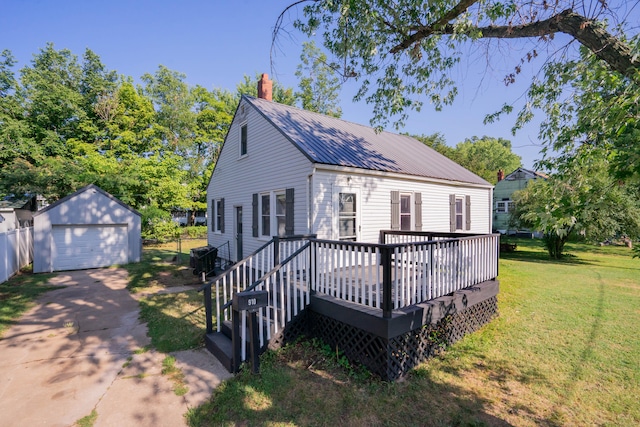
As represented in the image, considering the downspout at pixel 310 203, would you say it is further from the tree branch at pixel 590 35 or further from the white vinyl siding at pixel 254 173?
the tree branch at pixel 590 35

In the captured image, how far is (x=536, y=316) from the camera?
20.9ft

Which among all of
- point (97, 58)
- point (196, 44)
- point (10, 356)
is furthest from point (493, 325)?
point (97, 58)

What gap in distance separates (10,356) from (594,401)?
826 centimetres

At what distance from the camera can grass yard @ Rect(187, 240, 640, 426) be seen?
10.7 feet

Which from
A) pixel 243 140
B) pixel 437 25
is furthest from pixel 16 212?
pixel 437 25

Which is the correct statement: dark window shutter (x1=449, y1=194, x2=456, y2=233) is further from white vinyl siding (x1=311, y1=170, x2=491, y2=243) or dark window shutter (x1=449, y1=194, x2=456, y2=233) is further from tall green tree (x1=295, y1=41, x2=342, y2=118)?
tall green tree (x1=295, y1=41, x2=342, y2=118)

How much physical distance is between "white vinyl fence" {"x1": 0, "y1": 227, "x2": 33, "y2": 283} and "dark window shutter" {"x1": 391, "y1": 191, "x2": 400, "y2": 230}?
12.5m

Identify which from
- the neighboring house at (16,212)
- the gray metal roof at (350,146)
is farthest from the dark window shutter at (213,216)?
the neighboring house at (16,212)

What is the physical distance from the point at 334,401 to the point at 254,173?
8.09 m

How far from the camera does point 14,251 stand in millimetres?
10828

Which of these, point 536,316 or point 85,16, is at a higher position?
point 85,16

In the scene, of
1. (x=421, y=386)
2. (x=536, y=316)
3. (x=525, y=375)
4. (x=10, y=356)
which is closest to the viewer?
(x=421, y=386)

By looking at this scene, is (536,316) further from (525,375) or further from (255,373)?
(255,373)

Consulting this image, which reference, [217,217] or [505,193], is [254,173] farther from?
[505,193]
